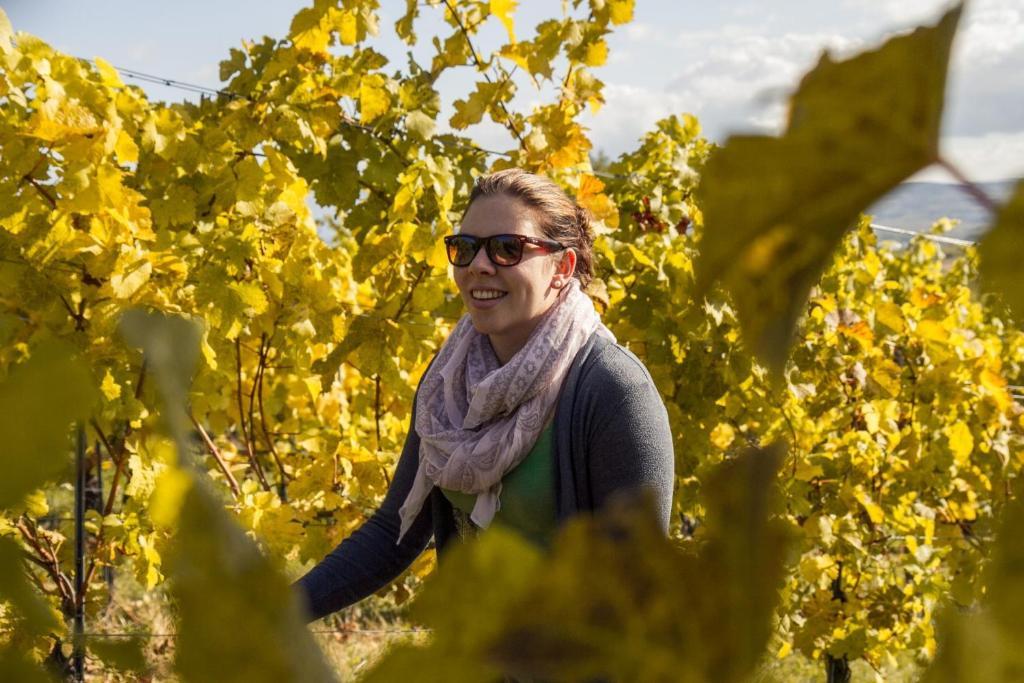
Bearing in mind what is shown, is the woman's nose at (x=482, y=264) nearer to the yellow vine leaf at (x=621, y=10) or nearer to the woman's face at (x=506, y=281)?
the woman's face at (x=506, y=281)

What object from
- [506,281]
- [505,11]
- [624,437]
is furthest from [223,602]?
[505,11]

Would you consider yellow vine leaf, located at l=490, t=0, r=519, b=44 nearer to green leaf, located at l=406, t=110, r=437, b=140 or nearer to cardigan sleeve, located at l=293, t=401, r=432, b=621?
green leaf, located at l=406, t=110, r=437, b=140

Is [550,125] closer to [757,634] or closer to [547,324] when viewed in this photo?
[547,324]

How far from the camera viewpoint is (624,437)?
5.96 ft

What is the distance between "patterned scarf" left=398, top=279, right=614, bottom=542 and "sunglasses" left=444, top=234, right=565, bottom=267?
13 cm

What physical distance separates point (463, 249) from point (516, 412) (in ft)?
1.32

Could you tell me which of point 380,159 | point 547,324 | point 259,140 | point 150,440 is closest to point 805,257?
point 547,324

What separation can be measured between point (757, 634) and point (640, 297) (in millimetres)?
2925

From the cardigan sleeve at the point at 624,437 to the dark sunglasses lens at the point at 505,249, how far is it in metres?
0.41

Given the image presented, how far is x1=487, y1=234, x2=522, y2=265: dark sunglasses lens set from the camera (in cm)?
221

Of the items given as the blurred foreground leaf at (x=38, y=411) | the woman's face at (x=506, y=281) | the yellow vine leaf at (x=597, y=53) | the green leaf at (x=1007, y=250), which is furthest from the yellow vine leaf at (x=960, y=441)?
the blurred foreground leaf at (x=38, y=411)

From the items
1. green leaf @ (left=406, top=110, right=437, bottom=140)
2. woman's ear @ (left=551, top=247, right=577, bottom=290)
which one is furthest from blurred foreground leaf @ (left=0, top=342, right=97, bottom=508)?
green leaf @ (left=406, top=110, right=437, bottom=140)

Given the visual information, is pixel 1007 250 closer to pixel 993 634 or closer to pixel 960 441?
pixel 993 634

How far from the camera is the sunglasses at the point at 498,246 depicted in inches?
87.0
